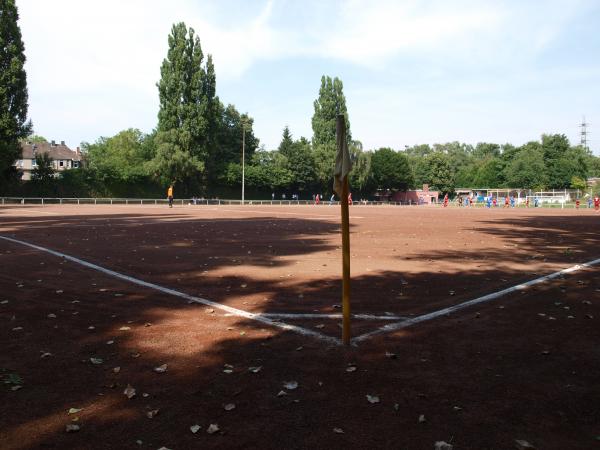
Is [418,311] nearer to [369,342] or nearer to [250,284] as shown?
[369,342]

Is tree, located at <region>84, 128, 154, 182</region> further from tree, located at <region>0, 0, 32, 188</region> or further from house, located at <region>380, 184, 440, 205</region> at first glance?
house, located at <region>380, 184, 440, 205</region>

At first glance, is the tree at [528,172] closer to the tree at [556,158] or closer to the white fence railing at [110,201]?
the tree at [556,158]

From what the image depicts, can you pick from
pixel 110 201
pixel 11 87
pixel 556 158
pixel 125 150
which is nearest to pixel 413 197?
pixel 556 158

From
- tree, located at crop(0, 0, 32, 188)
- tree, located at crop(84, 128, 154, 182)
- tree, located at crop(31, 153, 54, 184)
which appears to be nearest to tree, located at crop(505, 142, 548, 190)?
tree, located at crop(84, 128, 154, 182)

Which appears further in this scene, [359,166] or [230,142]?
[359,166]

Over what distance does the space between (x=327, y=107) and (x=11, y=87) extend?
45.5 meters

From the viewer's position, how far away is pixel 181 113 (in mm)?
59406

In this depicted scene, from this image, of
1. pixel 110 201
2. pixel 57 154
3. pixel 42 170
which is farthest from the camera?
pixel 57 154

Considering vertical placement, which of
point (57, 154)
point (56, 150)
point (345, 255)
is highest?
point (56, 150)

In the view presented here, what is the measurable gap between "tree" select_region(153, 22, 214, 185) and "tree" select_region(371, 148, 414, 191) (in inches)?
1471

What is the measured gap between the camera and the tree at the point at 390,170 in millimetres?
89125

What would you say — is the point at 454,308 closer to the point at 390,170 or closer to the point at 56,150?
the point at 390,170

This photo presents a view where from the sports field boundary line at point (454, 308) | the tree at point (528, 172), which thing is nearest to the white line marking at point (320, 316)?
the sports field boundary line at point (454, 308)

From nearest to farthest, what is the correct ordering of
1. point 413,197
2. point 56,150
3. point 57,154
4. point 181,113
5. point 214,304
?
point 214,304 → point 181,113 → point 413,197 → point 57,154 → point 56,150
